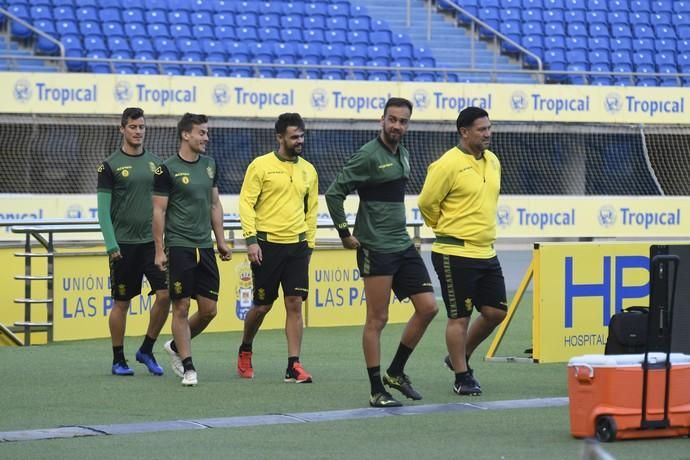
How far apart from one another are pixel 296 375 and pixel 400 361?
114 centimetres

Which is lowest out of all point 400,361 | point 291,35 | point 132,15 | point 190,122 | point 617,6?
point 400,361

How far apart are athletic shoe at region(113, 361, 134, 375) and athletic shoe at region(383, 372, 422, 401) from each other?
7.44ft

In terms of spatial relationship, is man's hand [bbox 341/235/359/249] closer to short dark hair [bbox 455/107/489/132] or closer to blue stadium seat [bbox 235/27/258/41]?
short dark hair [bbox 455/107/489/132]

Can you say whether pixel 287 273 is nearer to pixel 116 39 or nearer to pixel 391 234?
pixel 391 234

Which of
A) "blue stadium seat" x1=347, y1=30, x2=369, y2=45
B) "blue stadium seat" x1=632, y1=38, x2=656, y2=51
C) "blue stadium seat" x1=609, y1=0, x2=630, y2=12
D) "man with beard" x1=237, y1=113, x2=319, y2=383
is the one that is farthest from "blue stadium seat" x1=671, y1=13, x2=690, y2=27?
"man with beard" x1=237, y1=113, x2=319, y2=383

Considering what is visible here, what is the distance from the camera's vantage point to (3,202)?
1952cm

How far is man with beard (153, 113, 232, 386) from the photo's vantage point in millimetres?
9516

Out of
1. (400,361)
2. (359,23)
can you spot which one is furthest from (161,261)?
(359,23)

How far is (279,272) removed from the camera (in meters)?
9.84

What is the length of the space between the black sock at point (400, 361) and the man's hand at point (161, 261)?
5.99 ft

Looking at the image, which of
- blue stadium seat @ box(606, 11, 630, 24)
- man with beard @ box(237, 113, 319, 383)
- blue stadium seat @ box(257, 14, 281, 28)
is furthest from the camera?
blue stadium seat @ box(606, 11, 630, 24)

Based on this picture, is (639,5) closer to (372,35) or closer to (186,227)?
(372,35)

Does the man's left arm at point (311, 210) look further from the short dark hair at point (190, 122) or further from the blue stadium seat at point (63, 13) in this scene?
the blue stadium seat at point (63, 13)

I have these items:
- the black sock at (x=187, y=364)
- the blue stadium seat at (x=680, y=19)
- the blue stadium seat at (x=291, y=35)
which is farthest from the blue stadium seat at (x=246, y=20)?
the black sock at (x=187, y=364)
